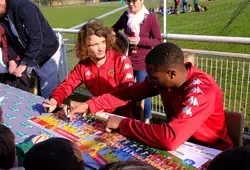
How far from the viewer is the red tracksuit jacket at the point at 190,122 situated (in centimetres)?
188

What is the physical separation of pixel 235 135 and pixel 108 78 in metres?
1.31

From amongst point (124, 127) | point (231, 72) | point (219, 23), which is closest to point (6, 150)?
point (124, 127)

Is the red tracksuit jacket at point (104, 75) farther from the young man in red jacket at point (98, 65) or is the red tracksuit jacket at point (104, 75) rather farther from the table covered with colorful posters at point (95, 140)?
the table covered with colorful posters at point (95, 140)

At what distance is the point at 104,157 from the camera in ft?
5.94

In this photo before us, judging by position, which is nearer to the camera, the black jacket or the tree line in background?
the black jacket

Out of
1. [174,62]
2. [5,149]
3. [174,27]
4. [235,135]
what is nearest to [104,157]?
[5,149]

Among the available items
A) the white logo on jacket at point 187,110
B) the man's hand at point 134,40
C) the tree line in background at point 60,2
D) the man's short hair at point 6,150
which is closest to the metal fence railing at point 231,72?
the man's hand at point 134,40

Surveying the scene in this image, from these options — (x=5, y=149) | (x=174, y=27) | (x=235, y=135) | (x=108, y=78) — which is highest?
(x=5, y=149)

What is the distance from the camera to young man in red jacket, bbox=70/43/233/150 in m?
1.89

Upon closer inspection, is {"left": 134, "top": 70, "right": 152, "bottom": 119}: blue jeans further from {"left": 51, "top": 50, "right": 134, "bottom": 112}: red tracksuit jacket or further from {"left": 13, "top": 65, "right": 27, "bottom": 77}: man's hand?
{"left": 13, "top": 65, "right": 27, "bottom": 77}: man's hand

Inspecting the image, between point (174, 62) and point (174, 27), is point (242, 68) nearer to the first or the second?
point (174, 62)

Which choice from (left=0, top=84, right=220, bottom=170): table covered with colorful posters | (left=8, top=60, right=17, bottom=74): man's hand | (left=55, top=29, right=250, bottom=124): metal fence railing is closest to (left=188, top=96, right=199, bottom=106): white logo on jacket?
(left=0, top=84, right=220, bottom=170): table covered with colorful posters

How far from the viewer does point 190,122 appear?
192 cm

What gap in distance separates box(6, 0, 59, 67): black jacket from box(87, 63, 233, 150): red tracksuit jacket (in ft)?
6.65
